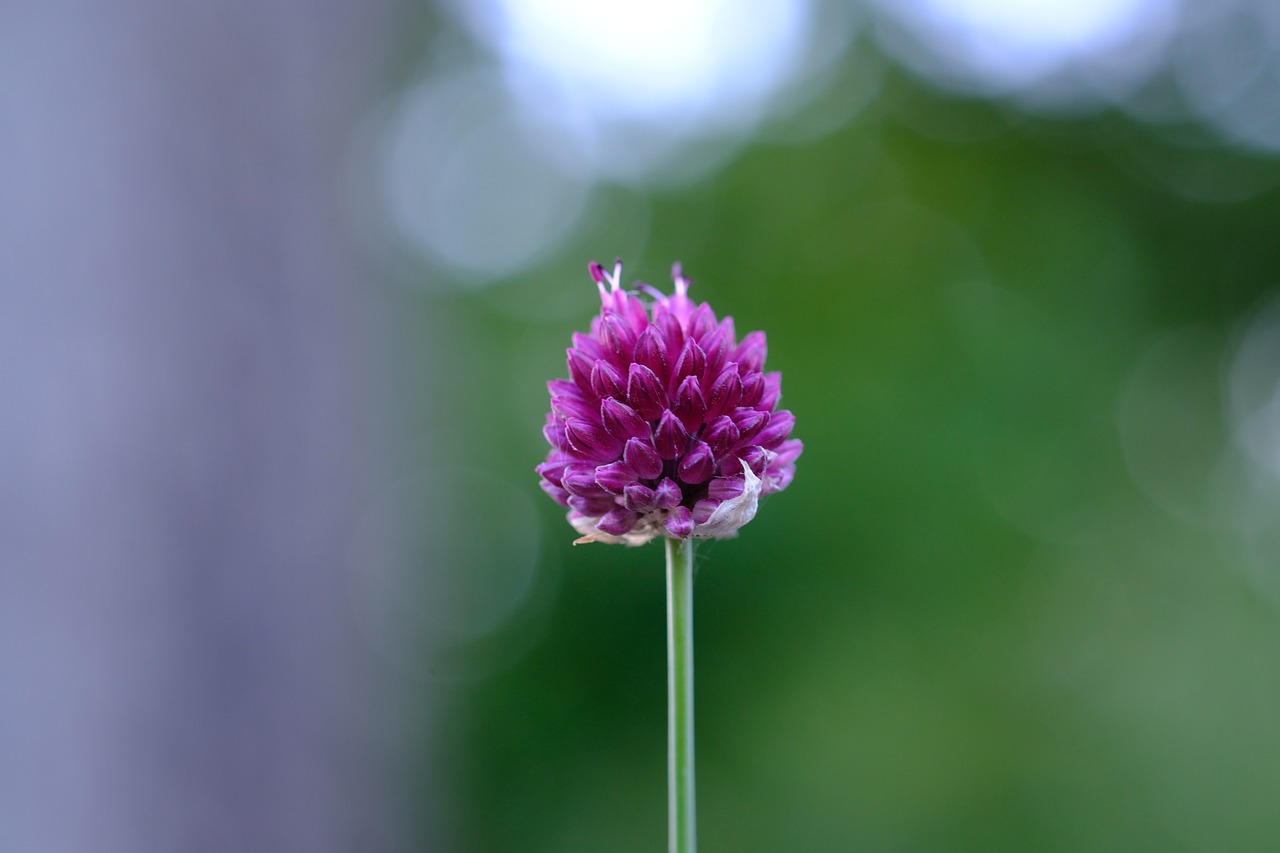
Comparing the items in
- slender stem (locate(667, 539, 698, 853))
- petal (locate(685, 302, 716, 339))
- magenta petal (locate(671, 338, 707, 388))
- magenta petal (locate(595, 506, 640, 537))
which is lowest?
slender stem (locate(667, 539, 698, 853))

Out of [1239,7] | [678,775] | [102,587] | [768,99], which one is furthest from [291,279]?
[1239,7]

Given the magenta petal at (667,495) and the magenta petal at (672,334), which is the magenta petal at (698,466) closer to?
the magenta petal at (667,495)

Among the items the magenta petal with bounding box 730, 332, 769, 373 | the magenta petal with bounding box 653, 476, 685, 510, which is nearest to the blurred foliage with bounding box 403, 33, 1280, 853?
the magenta petal with bounding box 730, 332, 769, 373

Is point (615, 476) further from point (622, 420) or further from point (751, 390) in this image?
point (751, 390)

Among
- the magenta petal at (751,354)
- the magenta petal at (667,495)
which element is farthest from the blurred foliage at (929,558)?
the magenta petal at (667,495)

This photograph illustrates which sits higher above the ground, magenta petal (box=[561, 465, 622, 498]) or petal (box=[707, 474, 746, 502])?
magenta petal (box=[561, 465, 622, 498])

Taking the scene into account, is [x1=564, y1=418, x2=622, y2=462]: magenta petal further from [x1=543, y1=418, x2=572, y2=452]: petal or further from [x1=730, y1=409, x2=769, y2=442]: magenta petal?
[x1=730, y1=409, x2=769, y2=442]: magenta petal

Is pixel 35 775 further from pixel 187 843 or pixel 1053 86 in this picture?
pixel 1053 86
